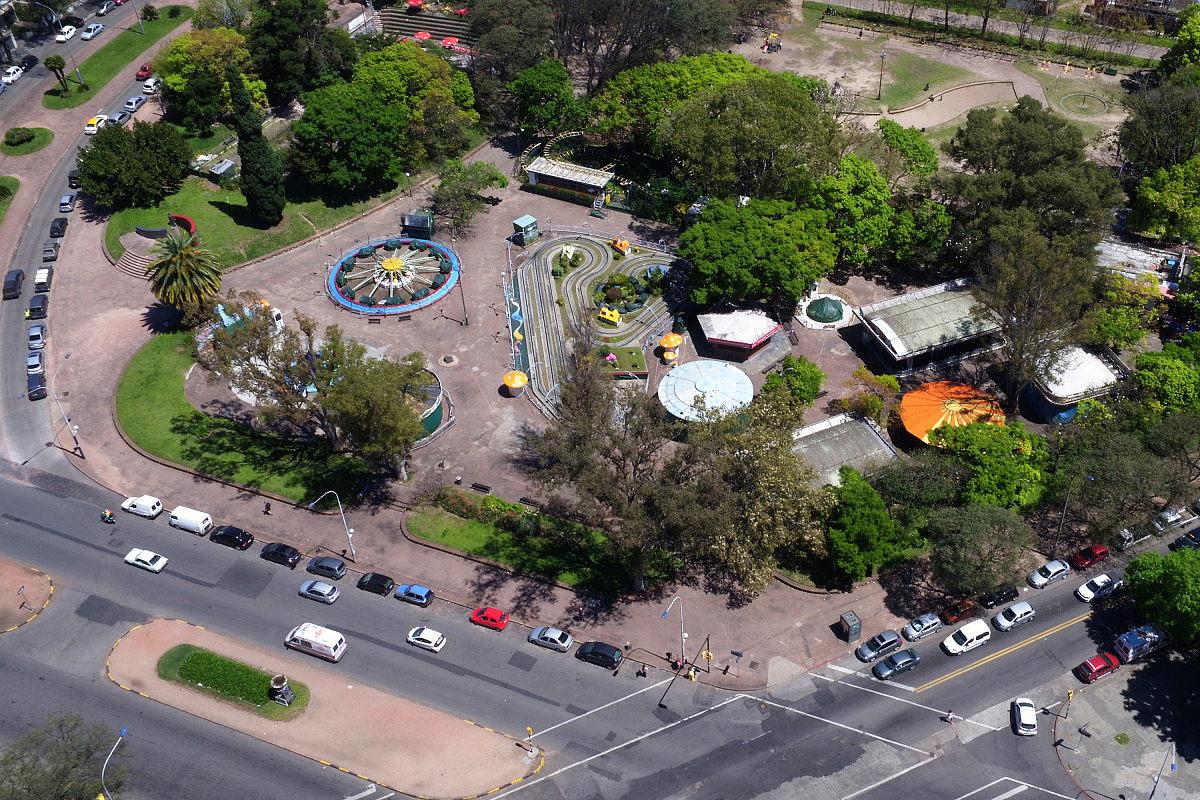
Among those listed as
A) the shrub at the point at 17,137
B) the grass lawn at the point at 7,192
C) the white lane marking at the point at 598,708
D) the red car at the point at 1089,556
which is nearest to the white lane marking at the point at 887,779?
the white lane marking at the point at 598,708

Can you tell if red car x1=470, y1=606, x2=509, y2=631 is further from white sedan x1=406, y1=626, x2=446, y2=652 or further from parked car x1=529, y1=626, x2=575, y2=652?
white sedan x1=406, y1=626, x2=446, y2=652

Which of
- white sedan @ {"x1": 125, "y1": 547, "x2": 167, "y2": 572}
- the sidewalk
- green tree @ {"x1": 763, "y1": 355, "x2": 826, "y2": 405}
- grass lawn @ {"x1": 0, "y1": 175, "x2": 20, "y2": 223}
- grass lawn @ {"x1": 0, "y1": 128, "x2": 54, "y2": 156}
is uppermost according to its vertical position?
grass lawn @ {"x1": 0, "y1": 128, "x2": 54, "y2": 156}

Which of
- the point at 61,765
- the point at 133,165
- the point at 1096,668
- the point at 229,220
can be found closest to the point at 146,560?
the point at 61,765

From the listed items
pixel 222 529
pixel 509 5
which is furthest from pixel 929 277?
pixel 222 529

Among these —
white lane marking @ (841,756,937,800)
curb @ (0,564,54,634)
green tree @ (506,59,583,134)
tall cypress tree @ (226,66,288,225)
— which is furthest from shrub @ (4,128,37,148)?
white lane marking @ (841,756,937,800)

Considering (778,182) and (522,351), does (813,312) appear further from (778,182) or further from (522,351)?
(522,351)

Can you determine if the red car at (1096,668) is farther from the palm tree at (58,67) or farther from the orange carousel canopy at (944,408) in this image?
the palm tree at (58,67)
